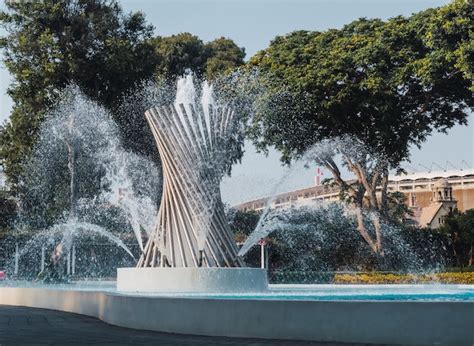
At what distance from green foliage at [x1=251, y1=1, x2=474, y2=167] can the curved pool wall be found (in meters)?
20.5

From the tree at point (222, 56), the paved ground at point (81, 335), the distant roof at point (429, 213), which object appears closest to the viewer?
the paved ground at point (81, 335)

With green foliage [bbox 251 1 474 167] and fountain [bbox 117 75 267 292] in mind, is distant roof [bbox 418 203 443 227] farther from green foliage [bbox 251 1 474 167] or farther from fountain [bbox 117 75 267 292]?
fountain [bbox 117 75 267 292]

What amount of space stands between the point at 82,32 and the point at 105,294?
22.5 m

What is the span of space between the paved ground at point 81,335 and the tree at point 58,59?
20.5m

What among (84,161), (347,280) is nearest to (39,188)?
(84,161)

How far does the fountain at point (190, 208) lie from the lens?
49.9 feet

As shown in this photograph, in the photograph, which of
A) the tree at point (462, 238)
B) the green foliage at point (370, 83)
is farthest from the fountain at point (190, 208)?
the tree at point (462, 238)

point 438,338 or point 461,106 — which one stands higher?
point 461,106

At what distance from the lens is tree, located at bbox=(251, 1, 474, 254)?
2892 centimetres

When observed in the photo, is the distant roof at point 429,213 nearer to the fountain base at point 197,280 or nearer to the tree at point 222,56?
the tree at point 222,56

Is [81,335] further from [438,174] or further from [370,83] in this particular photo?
[438,174]

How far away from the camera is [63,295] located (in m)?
13.8

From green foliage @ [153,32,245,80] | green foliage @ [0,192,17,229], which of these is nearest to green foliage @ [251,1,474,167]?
green foliage @ [153,32,245,80]

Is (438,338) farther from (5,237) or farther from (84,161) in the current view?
(5,237)
